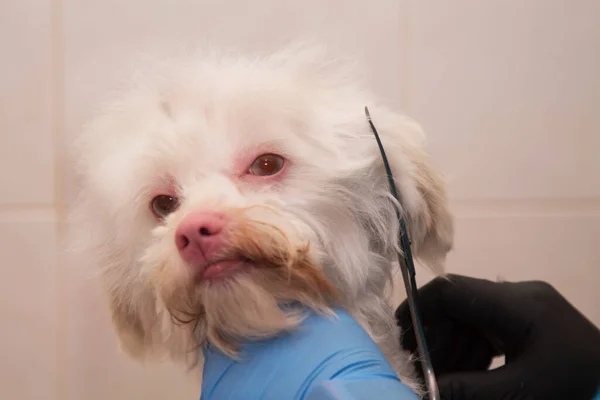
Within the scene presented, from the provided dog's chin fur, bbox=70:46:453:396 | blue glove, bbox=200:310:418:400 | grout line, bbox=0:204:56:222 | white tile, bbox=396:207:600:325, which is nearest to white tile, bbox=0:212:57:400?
grout line, bbox=0:204:56:222

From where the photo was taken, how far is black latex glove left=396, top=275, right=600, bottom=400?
19.6 inches

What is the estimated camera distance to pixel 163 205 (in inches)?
17.4

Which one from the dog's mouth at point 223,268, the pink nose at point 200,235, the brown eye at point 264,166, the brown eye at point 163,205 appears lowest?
the dog's mouth at point 223,268

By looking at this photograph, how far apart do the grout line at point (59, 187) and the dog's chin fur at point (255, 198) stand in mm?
135

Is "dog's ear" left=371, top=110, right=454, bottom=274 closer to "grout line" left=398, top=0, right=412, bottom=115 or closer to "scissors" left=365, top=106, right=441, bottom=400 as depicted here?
"scissors" left=365, top=106, right=441, bottom=400

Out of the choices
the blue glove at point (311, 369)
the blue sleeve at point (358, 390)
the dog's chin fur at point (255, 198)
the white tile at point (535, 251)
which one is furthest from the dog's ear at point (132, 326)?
the white tile at point (535, 251)

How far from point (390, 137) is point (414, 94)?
0.71 ft

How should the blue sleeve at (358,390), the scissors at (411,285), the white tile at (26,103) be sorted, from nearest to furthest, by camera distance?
the blue sleeve at (358,390) → the scissors at (411,285) → the white tile at (26,103)

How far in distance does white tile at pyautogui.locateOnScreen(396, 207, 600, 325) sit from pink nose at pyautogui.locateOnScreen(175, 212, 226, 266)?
1.27 ft

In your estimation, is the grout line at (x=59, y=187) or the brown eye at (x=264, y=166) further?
the grout line at (x=59, y=187)

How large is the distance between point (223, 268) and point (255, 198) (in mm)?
57

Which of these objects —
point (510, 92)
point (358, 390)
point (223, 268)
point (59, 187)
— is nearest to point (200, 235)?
point (223, 268)

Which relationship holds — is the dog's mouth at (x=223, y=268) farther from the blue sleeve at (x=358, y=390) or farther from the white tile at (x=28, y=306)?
the white tile at (x=28, y=306)

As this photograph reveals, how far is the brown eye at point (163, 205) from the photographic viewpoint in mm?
436
